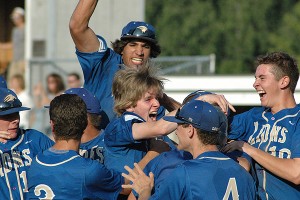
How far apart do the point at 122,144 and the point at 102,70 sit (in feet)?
5.10

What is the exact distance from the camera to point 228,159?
5984 mm

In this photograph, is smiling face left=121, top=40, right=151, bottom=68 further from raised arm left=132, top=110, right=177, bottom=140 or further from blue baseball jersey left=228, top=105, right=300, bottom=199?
raised arm left=132, top=110, right=177, bottom=140

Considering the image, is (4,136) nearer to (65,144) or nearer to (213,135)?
(65,144)

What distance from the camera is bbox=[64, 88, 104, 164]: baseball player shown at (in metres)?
7.21

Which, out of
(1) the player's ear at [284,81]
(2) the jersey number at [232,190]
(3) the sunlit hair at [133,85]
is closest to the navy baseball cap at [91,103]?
(3) the sunlit hair at [133,85]

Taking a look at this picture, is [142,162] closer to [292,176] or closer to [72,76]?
[292,176]

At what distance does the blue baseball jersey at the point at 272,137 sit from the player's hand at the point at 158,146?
60 cm

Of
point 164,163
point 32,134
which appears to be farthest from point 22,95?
point 164,163

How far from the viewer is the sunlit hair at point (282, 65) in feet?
23.3

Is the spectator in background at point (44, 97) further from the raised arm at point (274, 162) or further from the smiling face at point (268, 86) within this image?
the raised arm at point (274, 162)

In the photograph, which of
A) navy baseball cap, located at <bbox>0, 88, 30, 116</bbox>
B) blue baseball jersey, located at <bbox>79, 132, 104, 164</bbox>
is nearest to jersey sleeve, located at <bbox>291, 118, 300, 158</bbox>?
blue baseball jersey, located at <bbox>79, 132, 104, 164</bbox>

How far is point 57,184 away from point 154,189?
677 mm

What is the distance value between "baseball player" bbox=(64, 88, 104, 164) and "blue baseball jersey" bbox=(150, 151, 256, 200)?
1.43 metres

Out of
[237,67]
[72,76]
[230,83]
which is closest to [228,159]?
[230,83]
